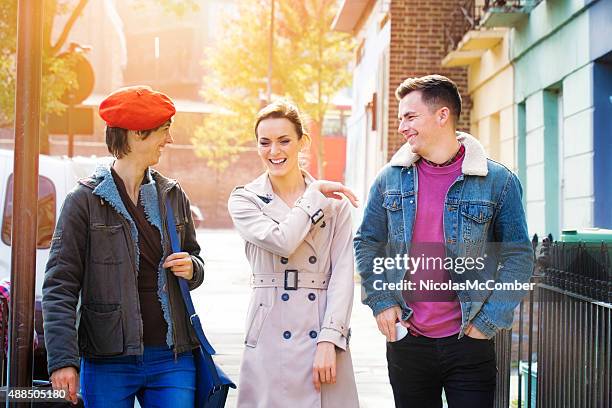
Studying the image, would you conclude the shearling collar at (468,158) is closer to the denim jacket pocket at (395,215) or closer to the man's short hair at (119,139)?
the denim jacket pocket at (395,215)

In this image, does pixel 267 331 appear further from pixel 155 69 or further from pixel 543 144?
pixel 155 69

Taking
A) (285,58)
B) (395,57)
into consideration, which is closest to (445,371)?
(395,57)

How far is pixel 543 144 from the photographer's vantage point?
38.8ft

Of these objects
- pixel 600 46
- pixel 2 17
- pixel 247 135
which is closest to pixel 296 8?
pixel 247 135

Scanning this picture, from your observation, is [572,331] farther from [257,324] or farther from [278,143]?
[278,143]

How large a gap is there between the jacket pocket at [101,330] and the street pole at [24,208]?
191 millimetres

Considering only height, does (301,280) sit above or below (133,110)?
below

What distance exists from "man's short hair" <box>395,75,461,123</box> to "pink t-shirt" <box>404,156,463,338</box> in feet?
0.77

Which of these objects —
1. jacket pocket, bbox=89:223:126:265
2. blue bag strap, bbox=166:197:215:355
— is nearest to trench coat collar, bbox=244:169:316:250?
blue bag strap, bbox=166:197:215:355

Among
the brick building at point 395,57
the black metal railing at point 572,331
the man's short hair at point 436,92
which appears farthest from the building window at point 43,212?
the brick building at point 395,57

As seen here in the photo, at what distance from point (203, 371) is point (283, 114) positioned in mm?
1075

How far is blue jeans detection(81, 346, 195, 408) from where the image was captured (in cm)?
342

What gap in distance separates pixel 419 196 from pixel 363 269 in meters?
0.37

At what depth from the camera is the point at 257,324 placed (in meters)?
3.72
